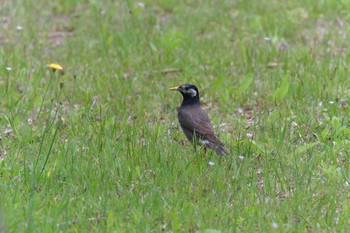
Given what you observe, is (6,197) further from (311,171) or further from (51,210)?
(311,171)

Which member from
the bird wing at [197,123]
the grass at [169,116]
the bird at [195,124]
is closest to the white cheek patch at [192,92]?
the bird at [195,124]

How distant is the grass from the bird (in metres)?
0.15

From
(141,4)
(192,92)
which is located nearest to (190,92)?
(192,92)

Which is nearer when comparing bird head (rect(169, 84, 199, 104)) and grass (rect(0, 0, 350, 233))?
grass (rect(0, 0, 350, 233))

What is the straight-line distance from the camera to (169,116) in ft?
27.5

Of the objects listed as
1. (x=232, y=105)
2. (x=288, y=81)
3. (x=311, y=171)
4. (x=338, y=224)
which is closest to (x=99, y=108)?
(x=232, y=105)

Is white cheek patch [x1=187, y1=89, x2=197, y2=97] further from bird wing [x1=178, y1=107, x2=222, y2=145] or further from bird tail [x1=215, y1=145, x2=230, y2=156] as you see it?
bird tail [x1=215, y1=145, x2=230, y2=156]

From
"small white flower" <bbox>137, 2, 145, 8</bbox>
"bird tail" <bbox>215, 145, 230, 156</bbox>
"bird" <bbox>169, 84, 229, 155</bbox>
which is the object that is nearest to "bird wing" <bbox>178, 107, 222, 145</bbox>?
"bird" <bbox>169, 84, 229, 155</bbox>

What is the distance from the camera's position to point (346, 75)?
8852 millimetres

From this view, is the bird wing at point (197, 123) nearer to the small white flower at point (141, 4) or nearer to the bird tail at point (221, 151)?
the bird tail at point (221, 151)

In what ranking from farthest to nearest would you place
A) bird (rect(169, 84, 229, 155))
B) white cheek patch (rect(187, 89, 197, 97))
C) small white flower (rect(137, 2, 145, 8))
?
small white flower (rect(137, 2, 145, 8)) < white cheek patch (rect(187, 89, 197, 97)) < bird (rect(169, 84, 229, 155))

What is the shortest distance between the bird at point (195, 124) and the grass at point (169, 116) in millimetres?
152

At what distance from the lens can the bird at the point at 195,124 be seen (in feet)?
23.5

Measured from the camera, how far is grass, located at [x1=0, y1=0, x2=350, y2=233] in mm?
5910
